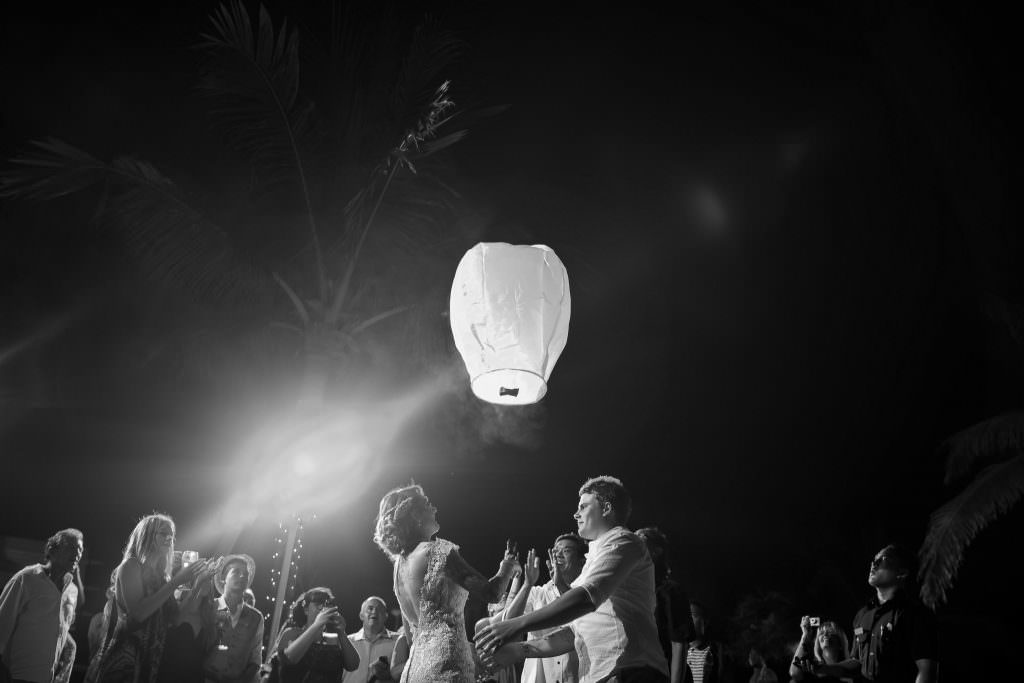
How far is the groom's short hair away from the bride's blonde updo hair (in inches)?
39.6

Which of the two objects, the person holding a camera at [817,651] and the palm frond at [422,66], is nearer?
the person holding a camera at [817,651]

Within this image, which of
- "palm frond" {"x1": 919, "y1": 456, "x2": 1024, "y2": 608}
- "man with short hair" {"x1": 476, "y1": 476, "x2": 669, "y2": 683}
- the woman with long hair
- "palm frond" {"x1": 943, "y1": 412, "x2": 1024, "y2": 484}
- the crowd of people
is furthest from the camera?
"palm frond" {"x1": 943, "y1": 412, "x2": 1024, "y2": 484}

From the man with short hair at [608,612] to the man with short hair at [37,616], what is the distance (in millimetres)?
3631

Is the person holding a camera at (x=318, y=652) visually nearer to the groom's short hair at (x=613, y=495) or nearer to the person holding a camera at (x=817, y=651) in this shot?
the groom's short hair at (x=613, y=495)

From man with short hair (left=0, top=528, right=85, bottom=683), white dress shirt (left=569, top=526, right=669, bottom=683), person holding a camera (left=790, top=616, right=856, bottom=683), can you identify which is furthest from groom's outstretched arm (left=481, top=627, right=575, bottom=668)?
man with short hair (left=0, top=528, right=85, bottom=683)

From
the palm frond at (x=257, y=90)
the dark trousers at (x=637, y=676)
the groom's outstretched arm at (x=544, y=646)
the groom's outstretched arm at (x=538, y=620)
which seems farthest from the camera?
the palm frond at (x=257, y=90)

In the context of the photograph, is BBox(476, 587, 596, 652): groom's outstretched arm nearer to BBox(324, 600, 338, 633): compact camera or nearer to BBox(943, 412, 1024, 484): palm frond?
BBox(324, 600, 338, 633): compact camera

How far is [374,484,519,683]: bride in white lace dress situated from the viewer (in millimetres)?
4031

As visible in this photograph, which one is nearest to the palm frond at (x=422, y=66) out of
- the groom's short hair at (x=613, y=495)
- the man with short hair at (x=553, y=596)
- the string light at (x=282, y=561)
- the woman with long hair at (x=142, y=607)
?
the string light at (x=282, y=561)

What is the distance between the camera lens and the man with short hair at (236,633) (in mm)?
5809

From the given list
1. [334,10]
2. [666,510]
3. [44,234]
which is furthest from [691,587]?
[44,234]

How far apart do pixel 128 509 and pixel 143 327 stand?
2.91 metres

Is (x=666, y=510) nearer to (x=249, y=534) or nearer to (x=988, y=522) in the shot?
(x=988, y=522)

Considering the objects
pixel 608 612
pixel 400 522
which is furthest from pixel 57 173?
pixel 608 612
